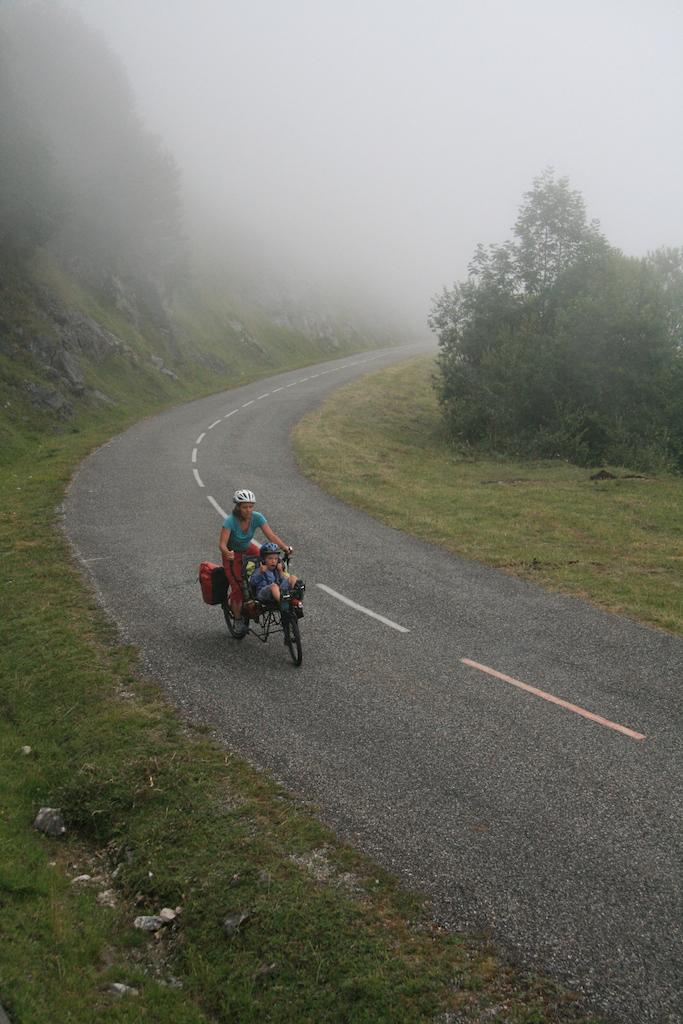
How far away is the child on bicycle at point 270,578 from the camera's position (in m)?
9.86

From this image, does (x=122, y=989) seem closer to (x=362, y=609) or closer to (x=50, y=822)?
(x=50, y=822)

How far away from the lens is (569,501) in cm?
1998

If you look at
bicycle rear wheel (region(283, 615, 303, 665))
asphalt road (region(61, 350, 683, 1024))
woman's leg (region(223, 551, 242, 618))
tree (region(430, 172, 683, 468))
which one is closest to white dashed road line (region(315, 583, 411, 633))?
asphalt road (region(61, 350, 683, 1024))

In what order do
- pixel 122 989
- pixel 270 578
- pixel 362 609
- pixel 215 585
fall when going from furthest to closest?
1. pixel 362 609
2. pixel 215 585
3. pixel 270 578
4. pixel 122 989

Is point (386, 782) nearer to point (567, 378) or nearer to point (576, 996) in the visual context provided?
point (576, 996)

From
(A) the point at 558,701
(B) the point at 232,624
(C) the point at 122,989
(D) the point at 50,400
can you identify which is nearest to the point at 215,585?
(B) the point at 232,624

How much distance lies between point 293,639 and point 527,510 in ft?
36.1

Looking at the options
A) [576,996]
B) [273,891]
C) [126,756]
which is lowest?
[576,996]

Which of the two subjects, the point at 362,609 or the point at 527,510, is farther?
the point at 527,510

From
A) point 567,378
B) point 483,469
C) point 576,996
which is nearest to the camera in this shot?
point 576,996

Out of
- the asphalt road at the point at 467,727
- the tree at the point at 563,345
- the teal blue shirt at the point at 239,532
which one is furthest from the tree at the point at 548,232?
the teal blue shirt at the point at 239,532

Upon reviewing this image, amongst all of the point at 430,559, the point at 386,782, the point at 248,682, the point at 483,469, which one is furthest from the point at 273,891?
the point at 483,469

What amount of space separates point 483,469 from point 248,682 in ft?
58.0

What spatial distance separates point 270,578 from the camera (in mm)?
10102
